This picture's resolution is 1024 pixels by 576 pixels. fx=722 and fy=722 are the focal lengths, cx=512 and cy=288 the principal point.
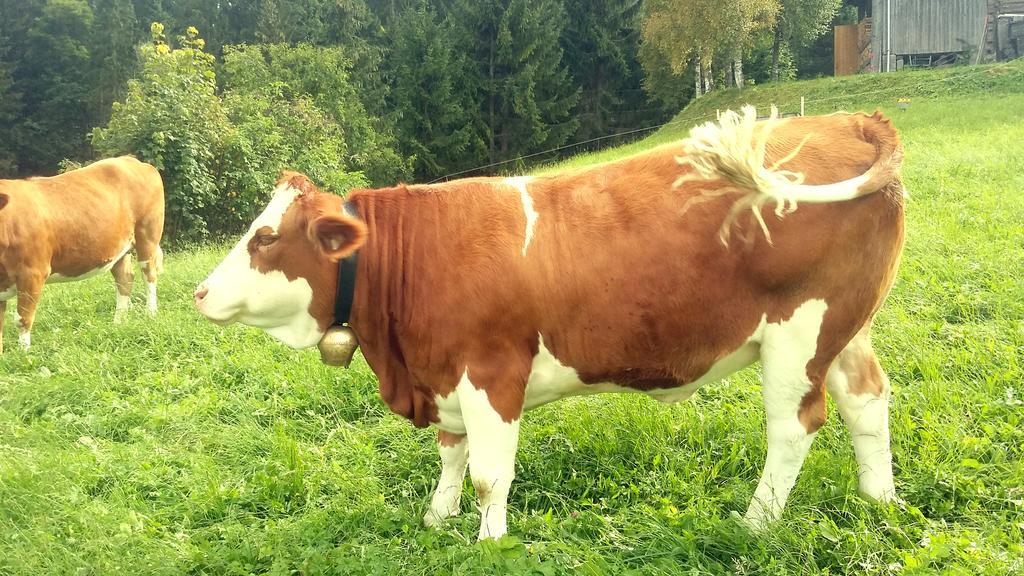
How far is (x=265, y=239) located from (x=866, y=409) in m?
2.66

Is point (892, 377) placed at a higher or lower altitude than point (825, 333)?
lower

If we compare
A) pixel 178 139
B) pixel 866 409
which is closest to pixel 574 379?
pixel 866 409

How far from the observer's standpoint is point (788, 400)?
2865 mm

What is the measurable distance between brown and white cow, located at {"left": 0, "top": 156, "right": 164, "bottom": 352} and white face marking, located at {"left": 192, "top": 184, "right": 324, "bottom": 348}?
15.9 ft

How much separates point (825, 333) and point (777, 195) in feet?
2.10

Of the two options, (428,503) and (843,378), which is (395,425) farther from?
(843,378)

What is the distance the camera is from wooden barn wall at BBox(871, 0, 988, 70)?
22.9 meters

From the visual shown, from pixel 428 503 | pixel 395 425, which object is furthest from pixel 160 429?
pixel 428 503

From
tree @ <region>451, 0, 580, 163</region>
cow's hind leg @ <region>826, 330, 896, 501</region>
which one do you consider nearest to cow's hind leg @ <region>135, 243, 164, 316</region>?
cow's hind leg @ <region>826, 330, 896, 501</region>

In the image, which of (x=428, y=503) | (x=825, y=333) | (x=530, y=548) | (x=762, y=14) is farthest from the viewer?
(x=762, y=14)

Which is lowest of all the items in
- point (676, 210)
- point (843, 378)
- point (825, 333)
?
point (843, 378)

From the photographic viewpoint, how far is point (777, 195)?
247 cm

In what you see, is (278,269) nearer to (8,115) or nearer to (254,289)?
(254,289)

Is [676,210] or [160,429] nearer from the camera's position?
[676,210]
